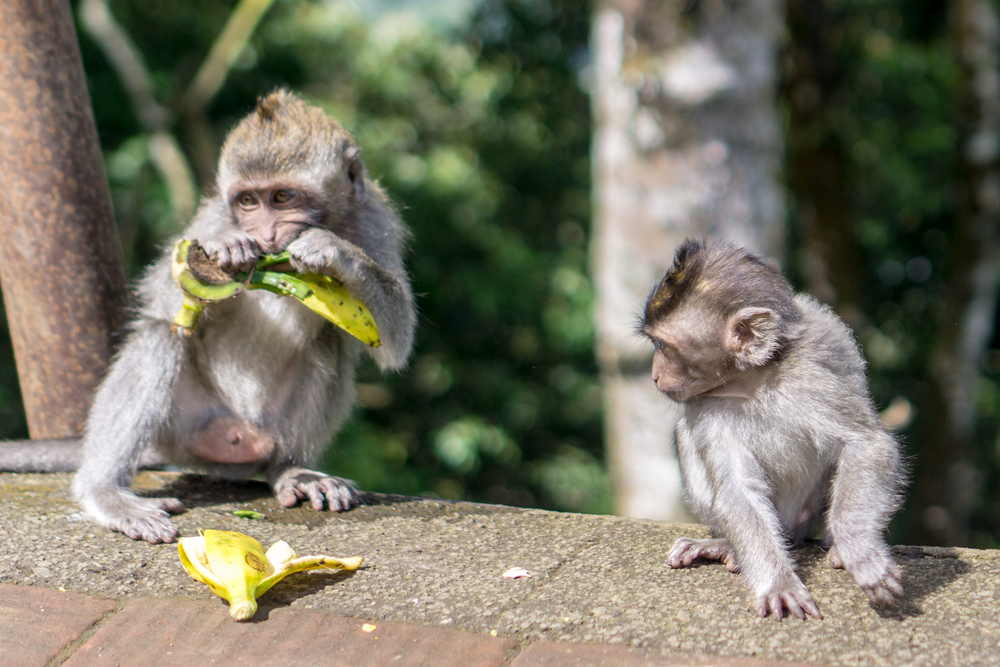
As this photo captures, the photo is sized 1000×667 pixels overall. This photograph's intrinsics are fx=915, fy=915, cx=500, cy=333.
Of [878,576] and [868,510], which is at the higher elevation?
[868,510]

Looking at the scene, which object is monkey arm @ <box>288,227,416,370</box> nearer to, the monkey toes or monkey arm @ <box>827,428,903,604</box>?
the monkey toes

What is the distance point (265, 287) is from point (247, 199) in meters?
0.46

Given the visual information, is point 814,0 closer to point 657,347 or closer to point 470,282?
point 470,282

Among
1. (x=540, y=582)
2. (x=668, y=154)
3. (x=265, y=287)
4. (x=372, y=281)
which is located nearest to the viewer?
(x=540, y=582)

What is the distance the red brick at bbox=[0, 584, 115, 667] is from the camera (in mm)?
2422

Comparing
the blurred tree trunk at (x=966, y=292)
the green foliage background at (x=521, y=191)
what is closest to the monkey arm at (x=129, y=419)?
the green foliage background at (x=521, y=191)

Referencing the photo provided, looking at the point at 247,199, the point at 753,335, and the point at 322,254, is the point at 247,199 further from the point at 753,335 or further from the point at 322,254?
the point at 753,335

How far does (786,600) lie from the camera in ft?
8.38

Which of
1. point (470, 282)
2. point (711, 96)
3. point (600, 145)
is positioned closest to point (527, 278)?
point (470, 282)

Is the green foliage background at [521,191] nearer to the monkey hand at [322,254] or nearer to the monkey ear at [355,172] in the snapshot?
the monkey ear at [355,172]

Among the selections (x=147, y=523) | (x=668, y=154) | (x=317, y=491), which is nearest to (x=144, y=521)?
(x=147, y=523)

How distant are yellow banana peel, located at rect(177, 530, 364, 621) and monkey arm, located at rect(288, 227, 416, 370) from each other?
1129mm

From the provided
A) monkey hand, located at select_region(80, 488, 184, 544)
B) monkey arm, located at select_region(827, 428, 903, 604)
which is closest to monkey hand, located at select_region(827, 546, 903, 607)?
monkey arm, located at select_region(827, 428, 903, 604)

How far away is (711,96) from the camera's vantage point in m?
5.72
